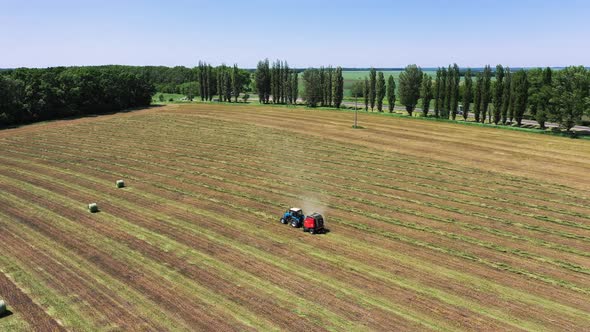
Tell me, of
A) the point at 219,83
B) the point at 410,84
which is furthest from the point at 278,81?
the point at 410,84

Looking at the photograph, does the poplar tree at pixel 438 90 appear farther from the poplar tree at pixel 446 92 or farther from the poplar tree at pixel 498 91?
the poplar tree at pixel 498 91

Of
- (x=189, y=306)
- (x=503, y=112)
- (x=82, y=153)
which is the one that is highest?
(x=503, y=112)

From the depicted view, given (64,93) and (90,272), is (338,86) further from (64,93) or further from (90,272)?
(90,272)

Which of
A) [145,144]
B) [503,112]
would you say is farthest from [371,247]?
[503,112]

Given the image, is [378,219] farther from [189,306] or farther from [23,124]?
[23,124]

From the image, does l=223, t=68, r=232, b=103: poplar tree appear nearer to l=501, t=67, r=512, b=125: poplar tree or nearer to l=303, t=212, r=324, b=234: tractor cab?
l=501, t=67, r=512, b=125: poplar tree

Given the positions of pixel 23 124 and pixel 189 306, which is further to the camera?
pixel 23 124
